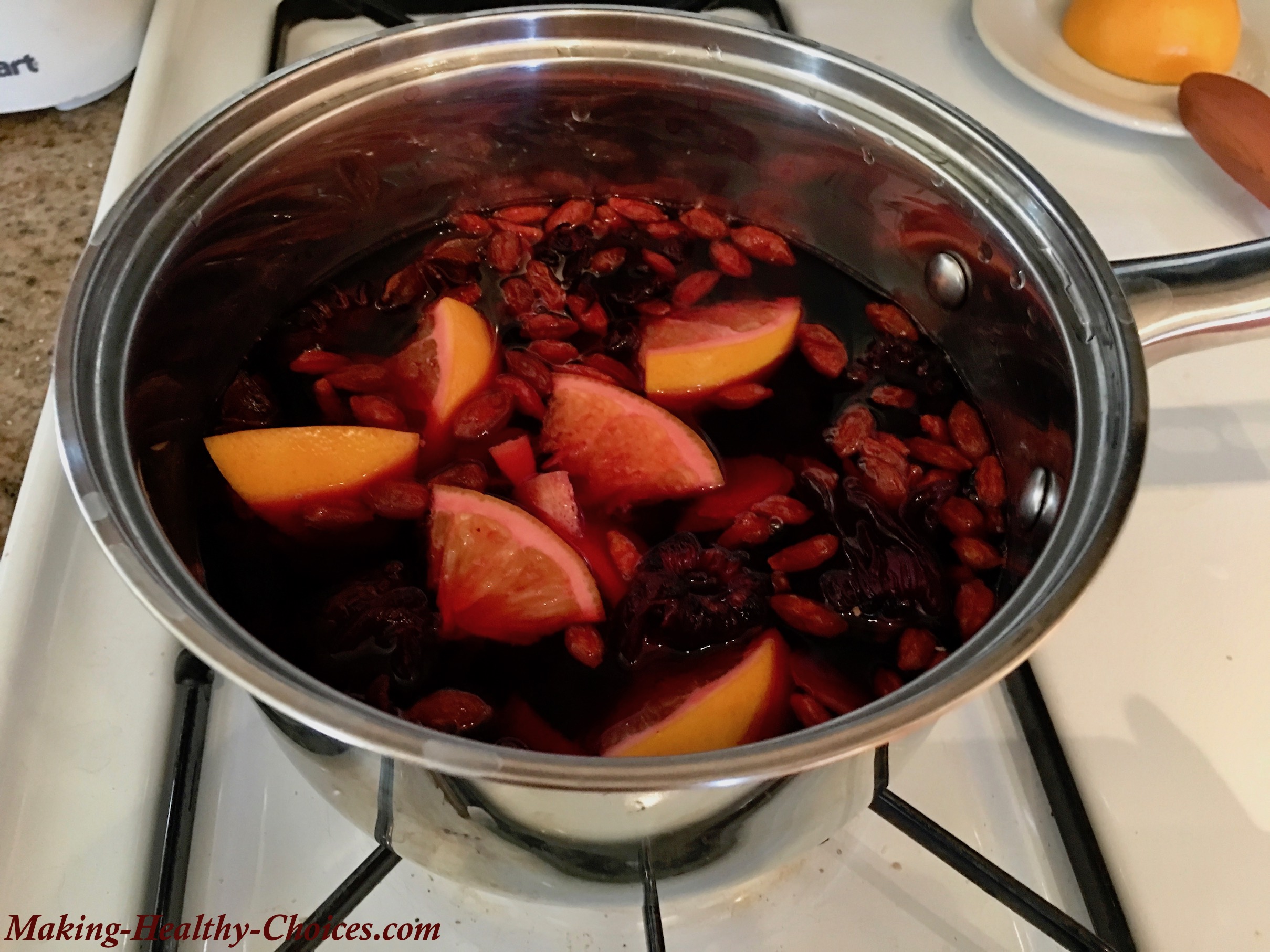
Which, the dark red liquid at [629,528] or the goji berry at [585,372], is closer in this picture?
the dark red liquid at [629,528]

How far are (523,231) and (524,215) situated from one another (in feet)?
0.06

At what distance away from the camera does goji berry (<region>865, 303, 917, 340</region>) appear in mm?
811

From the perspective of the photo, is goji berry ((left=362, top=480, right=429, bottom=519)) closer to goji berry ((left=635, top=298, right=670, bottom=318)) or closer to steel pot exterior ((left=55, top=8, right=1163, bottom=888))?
steel pot exterior ((left=55, top=8, right=1163, bottom=888))

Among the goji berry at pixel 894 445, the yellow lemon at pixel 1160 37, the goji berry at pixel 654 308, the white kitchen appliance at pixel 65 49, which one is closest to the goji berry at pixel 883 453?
the goji berry at pixel 894 445

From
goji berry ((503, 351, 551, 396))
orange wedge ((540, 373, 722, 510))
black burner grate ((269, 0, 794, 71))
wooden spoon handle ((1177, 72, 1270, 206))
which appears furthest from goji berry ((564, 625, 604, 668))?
wooden spoon handle ((1177, 72, 1270, 206))

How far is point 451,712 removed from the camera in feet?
1.79

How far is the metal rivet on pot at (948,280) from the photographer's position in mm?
734

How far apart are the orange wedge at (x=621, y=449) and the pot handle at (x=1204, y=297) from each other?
29 cm

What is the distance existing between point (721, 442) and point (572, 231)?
27cm

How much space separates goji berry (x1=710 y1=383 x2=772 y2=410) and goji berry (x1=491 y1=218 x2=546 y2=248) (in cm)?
24

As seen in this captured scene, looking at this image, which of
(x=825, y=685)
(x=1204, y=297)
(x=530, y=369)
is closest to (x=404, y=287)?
(x=530, y=369)

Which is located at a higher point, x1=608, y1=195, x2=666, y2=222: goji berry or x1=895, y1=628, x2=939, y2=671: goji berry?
x1=608, y1=195, x2=666, y2=222: goji berry

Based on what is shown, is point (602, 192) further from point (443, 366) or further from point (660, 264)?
point (443, 366)

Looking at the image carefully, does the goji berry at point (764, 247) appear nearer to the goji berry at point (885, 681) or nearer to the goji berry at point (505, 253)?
the goji berry at point (505, 253)
